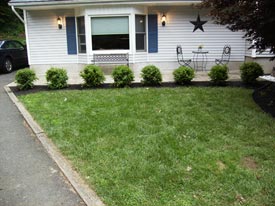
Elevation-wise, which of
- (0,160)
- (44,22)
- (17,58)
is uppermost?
(44,22)

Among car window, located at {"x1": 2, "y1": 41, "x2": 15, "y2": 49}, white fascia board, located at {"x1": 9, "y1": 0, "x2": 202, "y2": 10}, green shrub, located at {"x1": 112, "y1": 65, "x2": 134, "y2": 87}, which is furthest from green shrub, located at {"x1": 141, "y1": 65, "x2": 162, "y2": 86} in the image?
car window, located at {"x1": 2, "y1": 41, "x2": 15, "y2": 49}

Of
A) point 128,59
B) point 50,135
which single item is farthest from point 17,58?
point 50,135

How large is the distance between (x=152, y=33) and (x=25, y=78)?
540 cm

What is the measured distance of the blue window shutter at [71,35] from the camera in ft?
41.3

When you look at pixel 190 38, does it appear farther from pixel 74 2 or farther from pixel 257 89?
pixel 257 89

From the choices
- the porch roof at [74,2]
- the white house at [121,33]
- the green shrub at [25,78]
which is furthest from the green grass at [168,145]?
the porch roof at [74,2]

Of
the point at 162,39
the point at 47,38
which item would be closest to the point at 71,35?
the point at 47,38

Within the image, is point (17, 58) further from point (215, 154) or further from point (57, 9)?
point (215, 154)

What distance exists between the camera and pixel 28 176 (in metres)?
4.02

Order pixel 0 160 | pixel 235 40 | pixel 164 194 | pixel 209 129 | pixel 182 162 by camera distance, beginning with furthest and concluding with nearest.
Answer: pixel 235 40, pixel 209 129, pixel 0 160, pixel 182 162, pixel 164 194

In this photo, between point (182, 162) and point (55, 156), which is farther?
point (55, 156)

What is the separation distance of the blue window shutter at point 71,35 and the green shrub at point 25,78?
11.6 feet

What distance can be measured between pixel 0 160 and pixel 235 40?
35.4 ft

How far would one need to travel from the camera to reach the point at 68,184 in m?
3.77
